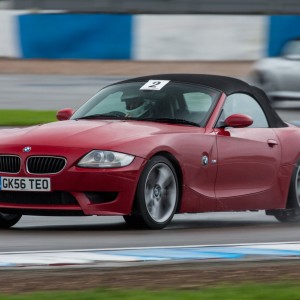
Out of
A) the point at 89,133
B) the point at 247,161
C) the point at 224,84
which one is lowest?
the point at 247,161

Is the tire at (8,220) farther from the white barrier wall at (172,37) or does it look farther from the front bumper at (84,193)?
the white barrier wall at (172,37)

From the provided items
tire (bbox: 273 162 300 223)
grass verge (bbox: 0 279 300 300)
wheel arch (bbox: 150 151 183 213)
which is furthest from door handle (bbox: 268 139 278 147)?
grass verge (bbox: 0 279 300 300)

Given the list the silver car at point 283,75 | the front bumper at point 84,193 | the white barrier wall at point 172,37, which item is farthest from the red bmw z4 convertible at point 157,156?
the white barrier wall at point 172,37

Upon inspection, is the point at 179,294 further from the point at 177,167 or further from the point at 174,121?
the point at 174,121

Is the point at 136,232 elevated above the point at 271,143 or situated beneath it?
situated beneath

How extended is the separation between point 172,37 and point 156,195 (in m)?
25.7

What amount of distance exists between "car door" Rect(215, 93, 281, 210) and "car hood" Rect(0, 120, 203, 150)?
0.47 meters

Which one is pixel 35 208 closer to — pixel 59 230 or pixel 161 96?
pixel 59 230

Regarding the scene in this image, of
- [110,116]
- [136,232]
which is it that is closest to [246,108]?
[110,116]

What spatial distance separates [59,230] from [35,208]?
→ 470 millimetres

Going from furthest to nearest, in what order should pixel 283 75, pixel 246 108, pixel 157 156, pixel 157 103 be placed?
1. pixel 283 75
2. pixel 246 108
3. pixel 157 103
4. pixel 157 156

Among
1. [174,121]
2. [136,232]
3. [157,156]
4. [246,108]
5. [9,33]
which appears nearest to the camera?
[136,232]

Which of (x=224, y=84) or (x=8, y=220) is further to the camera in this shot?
(x=224, y=84)

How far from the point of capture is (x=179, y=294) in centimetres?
609
